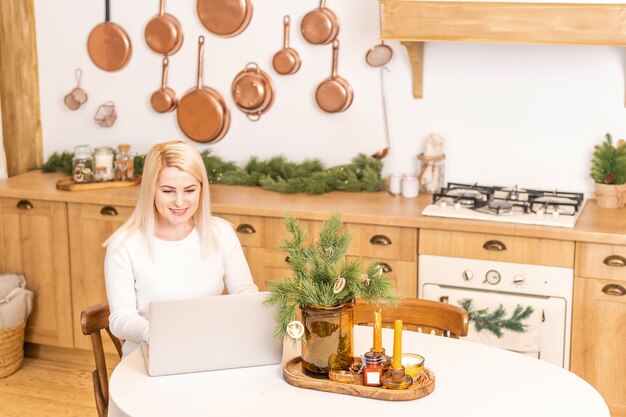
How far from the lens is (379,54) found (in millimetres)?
4266

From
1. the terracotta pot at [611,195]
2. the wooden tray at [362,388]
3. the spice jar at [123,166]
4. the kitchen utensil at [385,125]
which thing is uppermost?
the kitchen utensil at [385,125]

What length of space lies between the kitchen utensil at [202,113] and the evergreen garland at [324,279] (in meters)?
2.32

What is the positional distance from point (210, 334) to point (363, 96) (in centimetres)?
222

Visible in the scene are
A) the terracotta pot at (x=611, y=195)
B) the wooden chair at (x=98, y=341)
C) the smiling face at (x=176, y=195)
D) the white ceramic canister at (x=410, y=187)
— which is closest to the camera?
the wooden chair at (x=98, y=341)

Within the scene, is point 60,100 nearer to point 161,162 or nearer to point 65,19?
point 65,19

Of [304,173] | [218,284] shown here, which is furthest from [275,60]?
[218,284]

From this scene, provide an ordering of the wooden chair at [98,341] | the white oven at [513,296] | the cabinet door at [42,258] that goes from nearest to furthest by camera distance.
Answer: the wooden chair at [98,341] → the white oven at [513,296] → the cabinet door at [42,258]

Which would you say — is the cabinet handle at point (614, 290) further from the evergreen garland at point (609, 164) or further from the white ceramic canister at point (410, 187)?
the white ceramic canister at point (410, 187)

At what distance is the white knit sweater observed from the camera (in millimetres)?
2752

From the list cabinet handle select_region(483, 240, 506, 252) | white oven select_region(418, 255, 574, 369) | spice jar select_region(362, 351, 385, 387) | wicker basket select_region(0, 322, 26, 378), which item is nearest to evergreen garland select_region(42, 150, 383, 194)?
white oven select_region(418, 255, 574, 369)

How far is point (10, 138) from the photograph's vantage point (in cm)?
492

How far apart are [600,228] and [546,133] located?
64cm

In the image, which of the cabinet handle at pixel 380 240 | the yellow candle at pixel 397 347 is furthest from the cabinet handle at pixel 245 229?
the yellow candle at pixel 397 347

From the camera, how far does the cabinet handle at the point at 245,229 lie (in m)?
4.10
